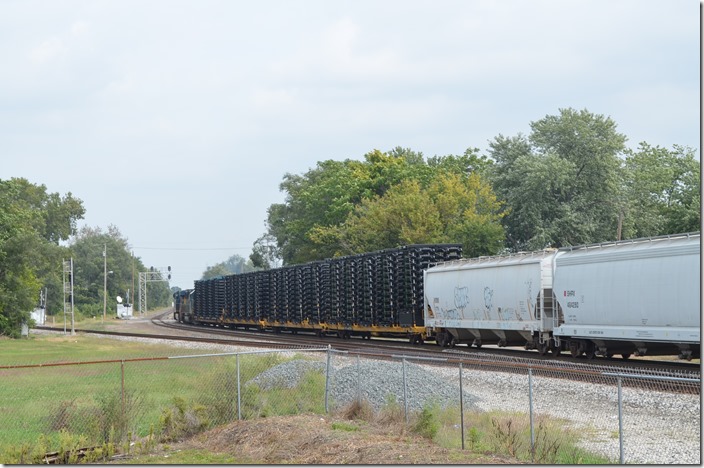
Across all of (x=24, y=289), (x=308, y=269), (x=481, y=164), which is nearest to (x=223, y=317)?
(x=24, y=289)

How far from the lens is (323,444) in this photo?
47.1ft

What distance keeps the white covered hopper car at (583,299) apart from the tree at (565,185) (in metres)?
35.0

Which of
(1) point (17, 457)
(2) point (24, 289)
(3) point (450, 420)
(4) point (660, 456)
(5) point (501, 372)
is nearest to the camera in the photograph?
(4) point (660, 456)

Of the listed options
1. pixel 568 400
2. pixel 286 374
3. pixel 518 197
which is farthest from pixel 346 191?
pixel 568 400

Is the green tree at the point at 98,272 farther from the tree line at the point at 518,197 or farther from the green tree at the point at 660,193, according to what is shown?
the green tree at the point at 660,193

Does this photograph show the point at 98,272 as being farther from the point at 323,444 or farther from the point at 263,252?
the point at 323,444

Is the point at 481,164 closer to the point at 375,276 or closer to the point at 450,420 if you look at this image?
the point at 375,276

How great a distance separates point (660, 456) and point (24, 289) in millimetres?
57887

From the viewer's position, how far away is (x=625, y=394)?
19.3 m

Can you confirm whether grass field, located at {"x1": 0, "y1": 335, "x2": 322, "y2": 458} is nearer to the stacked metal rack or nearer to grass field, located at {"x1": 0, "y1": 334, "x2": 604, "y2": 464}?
grass field, located at {"x1": 0, "y1": 334, "x2": 604, "y2": 464}

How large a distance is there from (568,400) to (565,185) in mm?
55616

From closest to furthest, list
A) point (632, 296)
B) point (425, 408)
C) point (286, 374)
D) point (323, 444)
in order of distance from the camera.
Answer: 1. point (323, 444)
2. point (425, 408)
3. point (286, 374)
4. point (632, 296)

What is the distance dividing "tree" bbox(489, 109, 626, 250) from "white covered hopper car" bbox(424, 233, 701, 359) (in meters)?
35.0

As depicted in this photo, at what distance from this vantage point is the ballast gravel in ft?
44.7
